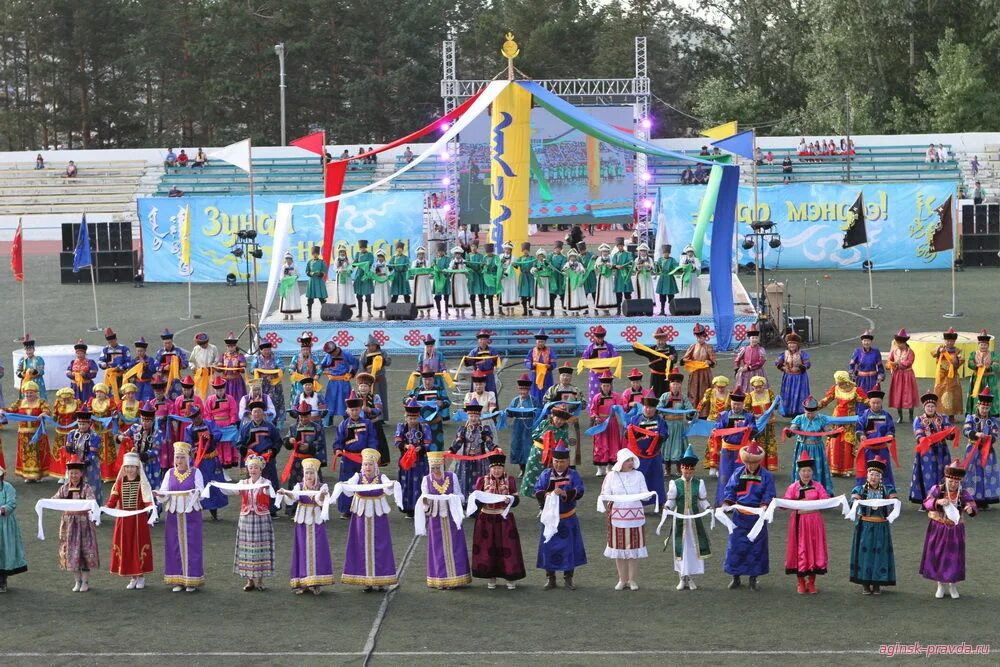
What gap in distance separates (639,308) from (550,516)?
560 inches

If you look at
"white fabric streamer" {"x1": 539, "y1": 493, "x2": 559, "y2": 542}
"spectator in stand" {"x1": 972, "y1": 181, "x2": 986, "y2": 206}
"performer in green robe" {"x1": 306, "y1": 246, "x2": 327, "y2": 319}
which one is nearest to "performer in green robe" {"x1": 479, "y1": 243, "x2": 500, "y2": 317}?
"performer in green robe" {"x1": 306, "y1": 246, "x2": 327, "y2": 319}

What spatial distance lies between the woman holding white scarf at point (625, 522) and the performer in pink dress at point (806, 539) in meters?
1.31

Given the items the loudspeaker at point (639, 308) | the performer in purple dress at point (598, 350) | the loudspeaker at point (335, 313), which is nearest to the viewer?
the performer in purple dress at point (598, 350)

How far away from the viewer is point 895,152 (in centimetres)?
5350

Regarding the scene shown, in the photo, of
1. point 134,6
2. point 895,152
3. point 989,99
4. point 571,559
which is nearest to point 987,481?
point 571,559

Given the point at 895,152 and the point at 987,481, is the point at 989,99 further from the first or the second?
the point at 987,481

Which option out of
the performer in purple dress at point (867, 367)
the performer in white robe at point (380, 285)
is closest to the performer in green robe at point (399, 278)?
the performer in white robe at point (380, 285)

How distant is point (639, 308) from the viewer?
27.9 m

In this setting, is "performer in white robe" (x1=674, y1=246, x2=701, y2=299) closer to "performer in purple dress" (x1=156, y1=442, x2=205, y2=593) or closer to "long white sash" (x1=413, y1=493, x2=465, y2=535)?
"long white sash" (x1=413, y1=493, x2=465, y2=535)

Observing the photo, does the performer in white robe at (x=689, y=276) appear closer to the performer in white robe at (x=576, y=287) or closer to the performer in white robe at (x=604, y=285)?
the performer in white robe at (x=604, y=285)

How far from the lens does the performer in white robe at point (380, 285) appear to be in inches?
1117

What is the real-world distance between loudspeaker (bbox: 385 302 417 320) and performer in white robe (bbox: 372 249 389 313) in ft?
1.80

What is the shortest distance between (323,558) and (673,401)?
5409mm

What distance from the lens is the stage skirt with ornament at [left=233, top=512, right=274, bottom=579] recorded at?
1402cm
